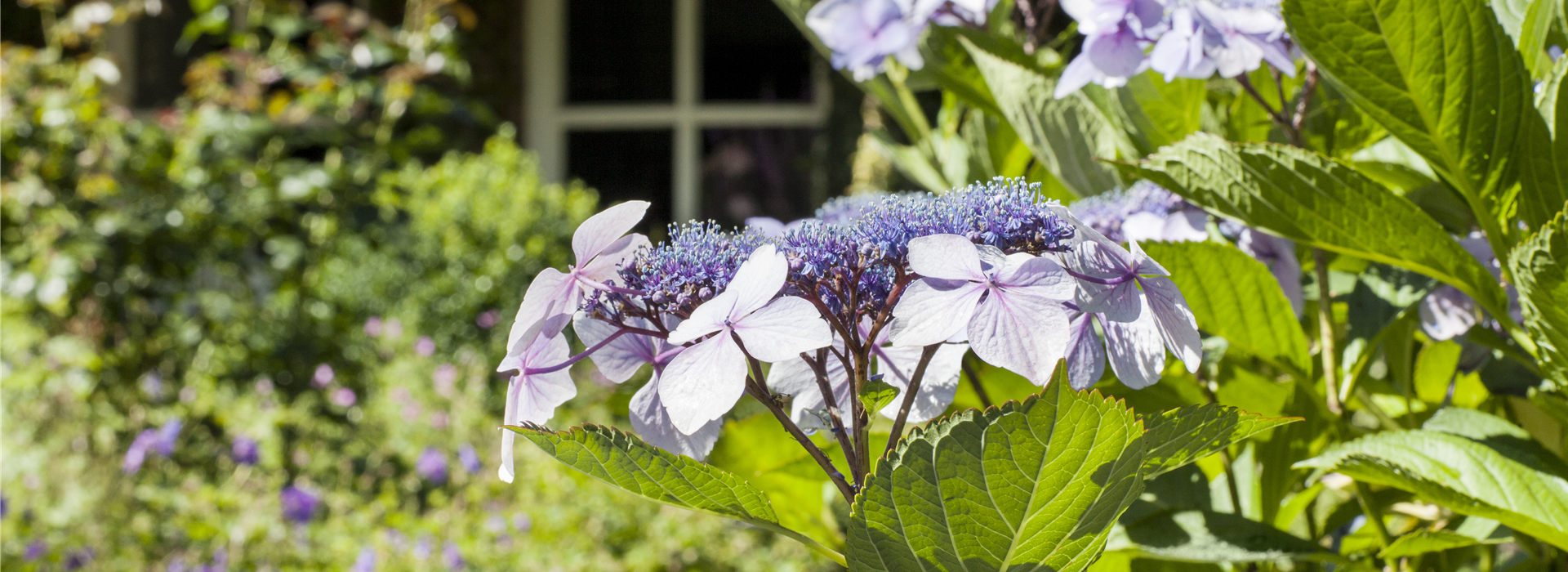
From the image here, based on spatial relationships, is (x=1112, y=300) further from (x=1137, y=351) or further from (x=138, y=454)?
(x=138, y=454)

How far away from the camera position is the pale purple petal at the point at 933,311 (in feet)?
1.20

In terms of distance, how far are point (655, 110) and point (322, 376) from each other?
8.19 feet

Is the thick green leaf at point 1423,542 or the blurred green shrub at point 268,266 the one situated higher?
the thick green leaf at point 1423,542

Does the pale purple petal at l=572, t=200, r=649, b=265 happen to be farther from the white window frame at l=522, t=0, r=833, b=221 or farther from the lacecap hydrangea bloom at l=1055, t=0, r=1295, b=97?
the white window frame at l=522, t=0, r=833, b=221

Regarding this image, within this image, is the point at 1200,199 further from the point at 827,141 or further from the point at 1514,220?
the point at 827,141

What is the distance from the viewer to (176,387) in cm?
382

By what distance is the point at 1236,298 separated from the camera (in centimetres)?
60

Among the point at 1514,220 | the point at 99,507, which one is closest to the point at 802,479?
the point at 1514,220

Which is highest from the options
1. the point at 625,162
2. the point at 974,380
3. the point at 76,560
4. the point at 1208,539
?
the point at 974,380

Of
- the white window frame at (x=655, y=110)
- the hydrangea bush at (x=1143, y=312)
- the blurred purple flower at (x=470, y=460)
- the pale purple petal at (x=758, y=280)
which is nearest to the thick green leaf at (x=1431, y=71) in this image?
the hydrangea bush at (x=1143, y=312)

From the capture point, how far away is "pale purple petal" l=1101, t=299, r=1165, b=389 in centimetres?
41

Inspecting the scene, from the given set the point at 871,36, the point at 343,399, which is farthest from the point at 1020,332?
the point at 343,399

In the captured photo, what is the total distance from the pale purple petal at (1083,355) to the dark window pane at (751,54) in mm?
4919

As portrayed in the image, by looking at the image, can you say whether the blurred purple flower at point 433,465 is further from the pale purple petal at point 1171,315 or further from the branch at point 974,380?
the pale purple petal at point 1171,315
